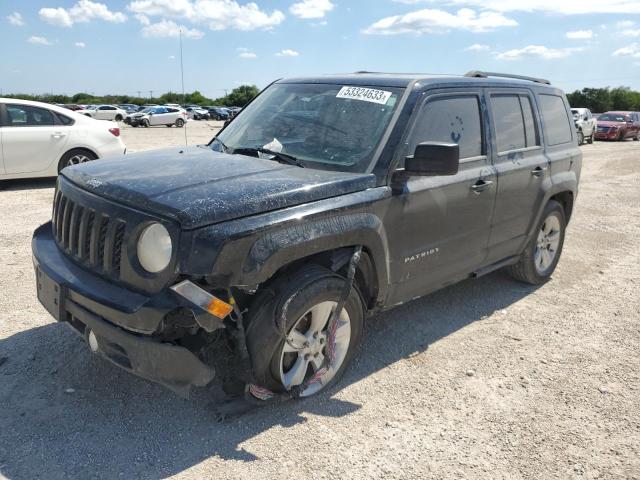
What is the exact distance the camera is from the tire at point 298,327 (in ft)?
9.87

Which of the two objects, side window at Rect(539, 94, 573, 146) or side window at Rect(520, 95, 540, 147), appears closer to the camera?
side window at Rect(520, 95, 540, 147)

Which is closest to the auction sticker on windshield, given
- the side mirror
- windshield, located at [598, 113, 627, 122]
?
the side mirror

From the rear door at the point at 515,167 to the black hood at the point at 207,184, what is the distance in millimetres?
1571

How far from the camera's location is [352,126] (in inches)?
149

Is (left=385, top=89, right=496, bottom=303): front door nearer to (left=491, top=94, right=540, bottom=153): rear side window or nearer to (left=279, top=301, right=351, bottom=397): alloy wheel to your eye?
(left=491, top=94, right=540, bottom=153): rear side window

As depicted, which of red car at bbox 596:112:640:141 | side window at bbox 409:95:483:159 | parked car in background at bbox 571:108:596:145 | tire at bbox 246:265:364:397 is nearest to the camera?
tire at bbox 246:265:364:397

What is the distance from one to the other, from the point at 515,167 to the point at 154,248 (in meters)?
3.10

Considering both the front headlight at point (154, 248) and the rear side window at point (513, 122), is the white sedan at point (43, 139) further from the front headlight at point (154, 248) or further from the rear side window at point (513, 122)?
the front headlight at point (154, 248)

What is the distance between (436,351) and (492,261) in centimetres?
106

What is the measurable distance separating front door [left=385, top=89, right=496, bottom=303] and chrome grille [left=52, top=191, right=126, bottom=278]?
161 cm

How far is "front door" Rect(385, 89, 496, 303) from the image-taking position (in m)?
3.70

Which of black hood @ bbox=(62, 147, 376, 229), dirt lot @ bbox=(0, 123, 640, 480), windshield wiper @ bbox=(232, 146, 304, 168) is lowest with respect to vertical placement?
dirt lot @ bbox=(0, 123, 640, 480)

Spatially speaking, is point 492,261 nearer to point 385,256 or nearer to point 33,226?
point 385,256

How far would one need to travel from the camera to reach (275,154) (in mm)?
3801
